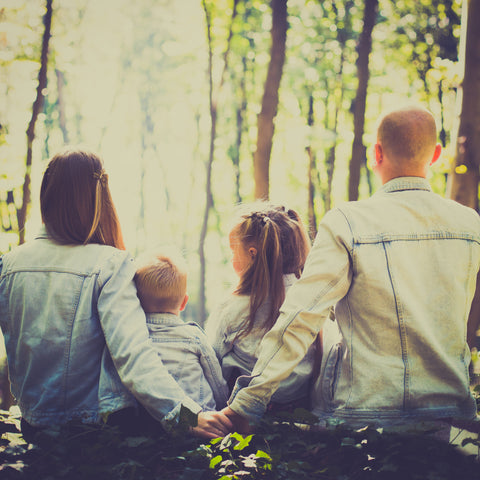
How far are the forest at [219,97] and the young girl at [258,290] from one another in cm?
79

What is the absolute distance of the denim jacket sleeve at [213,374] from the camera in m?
2.81

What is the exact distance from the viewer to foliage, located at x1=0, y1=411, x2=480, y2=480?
1.85m

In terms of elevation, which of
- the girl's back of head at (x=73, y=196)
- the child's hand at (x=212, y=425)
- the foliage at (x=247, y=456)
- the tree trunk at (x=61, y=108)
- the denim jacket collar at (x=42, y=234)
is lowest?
the child's hand at (x=212, y=425)

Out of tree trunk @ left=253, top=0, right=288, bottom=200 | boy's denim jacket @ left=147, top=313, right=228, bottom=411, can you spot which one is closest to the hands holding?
boy's denim jacket @ left=147, top=313, right=228, bottom=411

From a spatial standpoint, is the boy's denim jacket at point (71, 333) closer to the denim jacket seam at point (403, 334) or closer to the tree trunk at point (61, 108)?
the denim jacket seam at point (403, 334)

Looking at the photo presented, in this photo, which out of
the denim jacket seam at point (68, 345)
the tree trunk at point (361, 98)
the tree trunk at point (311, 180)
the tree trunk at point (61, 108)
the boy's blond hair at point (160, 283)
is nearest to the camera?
the denim jacket seam at point (68, 345)

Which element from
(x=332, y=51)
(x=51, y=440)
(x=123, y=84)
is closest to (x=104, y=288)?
(x=51, y=440)

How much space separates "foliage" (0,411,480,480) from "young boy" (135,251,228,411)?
1.65 ft

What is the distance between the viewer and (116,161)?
23516 mm

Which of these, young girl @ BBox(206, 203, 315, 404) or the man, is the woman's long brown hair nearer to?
young girl @ BBox(206, 203, 315, 404)

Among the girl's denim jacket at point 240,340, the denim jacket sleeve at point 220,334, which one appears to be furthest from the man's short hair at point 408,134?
the denim jacket sleeve at point 220,334

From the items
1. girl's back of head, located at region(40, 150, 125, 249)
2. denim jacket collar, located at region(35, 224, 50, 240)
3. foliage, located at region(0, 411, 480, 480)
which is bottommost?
foliage, located at region(0, 411, 480, 480)

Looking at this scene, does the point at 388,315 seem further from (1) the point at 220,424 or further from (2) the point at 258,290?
(1) the point at 220,424

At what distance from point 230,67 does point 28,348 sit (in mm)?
15828
